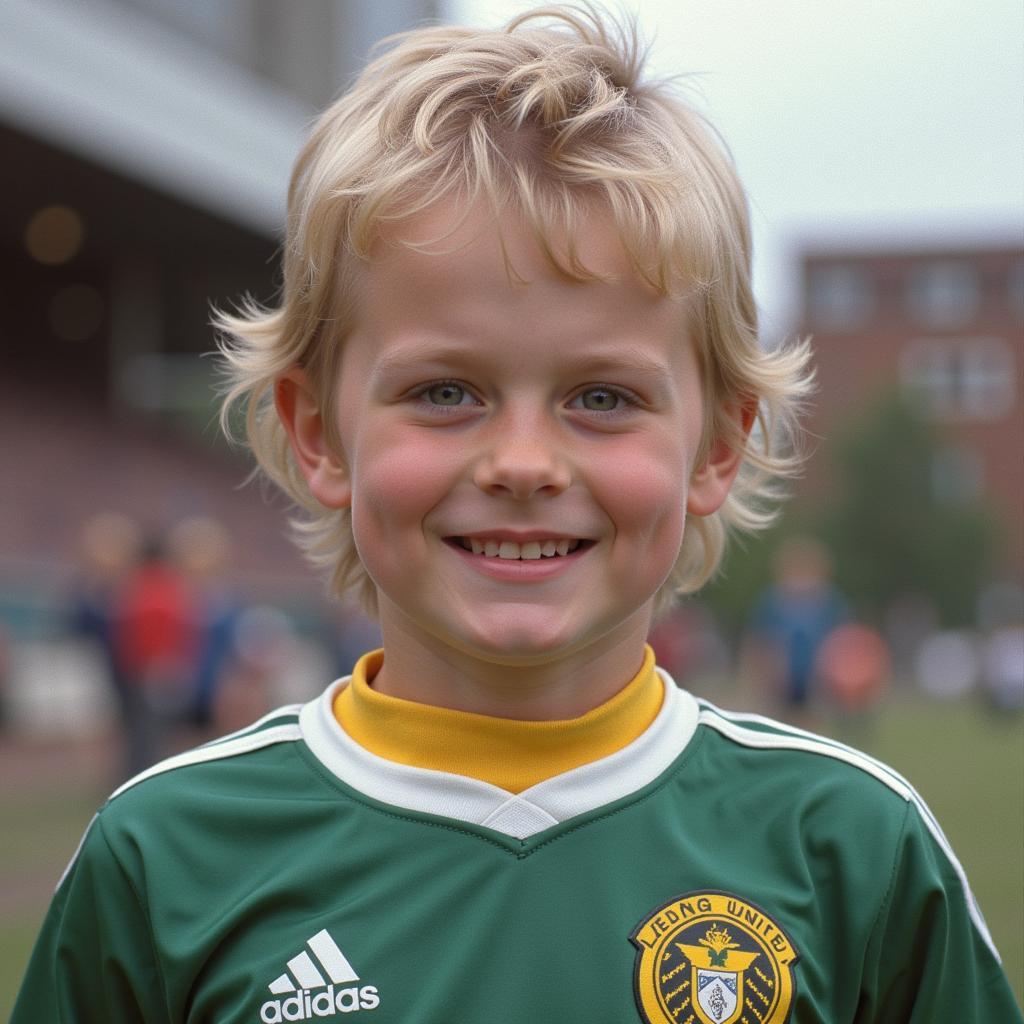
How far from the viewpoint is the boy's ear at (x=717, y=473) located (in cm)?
183

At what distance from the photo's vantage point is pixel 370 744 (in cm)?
180

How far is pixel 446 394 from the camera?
1.62 metres

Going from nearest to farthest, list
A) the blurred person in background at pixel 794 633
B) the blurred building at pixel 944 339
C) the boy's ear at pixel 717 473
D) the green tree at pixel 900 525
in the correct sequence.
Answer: the boy's ear at pixel 717 473
the blurred person in background at pixel 794 633
the green tree at pixel 900 525
the blurred building at pixel 944 339

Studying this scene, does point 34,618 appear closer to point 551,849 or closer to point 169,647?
point 169,647

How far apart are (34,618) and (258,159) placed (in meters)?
8.44

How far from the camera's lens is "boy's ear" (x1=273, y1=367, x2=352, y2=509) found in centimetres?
185

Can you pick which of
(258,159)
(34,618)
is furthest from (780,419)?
(258,159)

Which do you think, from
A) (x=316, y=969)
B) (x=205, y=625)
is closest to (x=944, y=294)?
(x=205, y=625)

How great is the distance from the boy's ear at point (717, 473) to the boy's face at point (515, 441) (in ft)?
0.48

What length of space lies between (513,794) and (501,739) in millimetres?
67

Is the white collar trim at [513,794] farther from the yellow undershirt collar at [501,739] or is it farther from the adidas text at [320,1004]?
the adidas text at [320,1004]

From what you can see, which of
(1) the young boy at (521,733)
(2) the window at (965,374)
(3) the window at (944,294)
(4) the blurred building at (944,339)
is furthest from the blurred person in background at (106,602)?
(3) the window at (944,294)

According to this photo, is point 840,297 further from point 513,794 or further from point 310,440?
point 513,794

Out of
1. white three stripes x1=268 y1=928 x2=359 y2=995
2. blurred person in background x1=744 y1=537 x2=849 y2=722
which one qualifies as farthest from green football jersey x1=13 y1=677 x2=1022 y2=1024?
blurred person in background x1=744 y1=537 x2=849 y2=722
